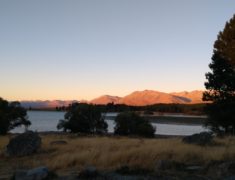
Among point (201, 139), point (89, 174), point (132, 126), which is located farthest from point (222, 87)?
point (89, 174)

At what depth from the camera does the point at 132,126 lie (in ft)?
194

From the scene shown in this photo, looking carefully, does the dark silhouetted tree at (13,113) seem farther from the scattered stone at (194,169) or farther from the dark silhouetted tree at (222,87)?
the scattered stone at (194,169)

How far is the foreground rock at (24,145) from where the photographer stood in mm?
19219

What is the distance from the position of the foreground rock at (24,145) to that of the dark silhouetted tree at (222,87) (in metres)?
19.6

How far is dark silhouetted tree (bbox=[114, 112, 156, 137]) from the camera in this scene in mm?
58750

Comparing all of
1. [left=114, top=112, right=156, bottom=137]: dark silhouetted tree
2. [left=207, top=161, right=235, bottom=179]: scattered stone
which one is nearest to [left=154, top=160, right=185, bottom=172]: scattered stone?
[left=207, top=161, right=235, bottom=179]: scattered stone

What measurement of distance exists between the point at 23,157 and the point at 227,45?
2162 cm

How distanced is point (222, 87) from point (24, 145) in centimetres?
2254

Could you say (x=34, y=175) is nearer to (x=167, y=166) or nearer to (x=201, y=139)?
(x=167, y=166)

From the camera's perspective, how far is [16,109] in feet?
214

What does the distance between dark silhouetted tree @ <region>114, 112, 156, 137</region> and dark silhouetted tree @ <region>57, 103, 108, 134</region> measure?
12.7ft

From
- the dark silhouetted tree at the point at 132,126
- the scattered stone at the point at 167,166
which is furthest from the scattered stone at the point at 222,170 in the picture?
the dark silhouetted tree at the point at 132,126

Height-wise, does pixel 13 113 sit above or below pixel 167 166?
above

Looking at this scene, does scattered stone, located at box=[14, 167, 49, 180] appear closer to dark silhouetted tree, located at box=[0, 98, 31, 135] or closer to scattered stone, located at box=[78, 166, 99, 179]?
scattered stone, located at box=[78, 166, 99, 179]
